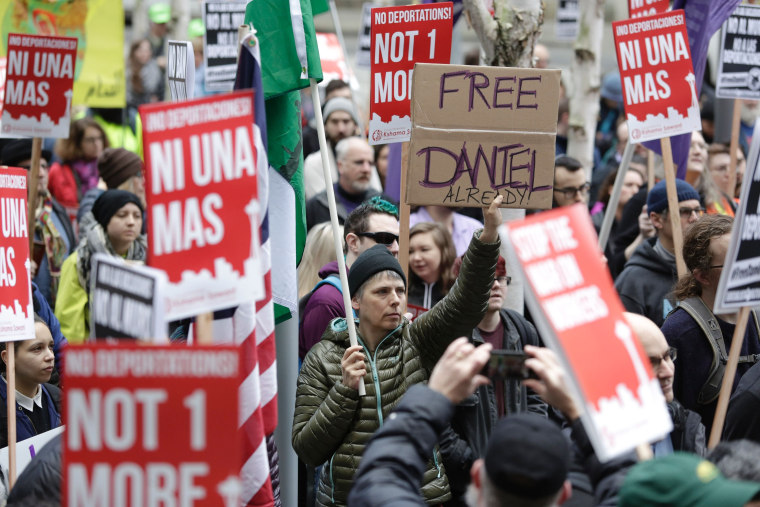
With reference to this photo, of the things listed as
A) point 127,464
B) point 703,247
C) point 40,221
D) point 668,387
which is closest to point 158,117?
point 127,464

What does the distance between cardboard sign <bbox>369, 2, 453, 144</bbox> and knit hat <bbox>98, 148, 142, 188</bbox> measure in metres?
2.90

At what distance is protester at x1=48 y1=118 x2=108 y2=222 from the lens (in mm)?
10352

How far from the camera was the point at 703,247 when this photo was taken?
536cm

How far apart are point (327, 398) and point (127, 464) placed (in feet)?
5.39

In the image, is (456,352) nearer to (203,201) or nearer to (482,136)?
(203,201)

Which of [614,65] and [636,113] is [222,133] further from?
[614,65]

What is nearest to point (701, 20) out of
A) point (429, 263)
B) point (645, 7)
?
point (645, 7)

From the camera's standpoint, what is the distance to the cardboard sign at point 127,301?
326 centimetres

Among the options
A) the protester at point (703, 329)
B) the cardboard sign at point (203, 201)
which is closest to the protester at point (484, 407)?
the protester at point (703, 329)

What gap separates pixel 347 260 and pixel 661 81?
213 centimetres

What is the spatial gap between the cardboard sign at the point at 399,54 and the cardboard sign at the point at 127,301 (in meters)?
3.18

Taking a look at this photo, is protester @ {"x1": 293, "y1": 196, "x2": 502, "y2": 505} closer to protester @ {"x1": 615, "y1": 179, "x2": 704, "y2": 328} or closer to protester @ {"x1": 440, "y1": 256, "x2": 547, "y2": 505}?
protester @ {"x1": 440, "y1": 256, "x2": 547, "y2": 505}

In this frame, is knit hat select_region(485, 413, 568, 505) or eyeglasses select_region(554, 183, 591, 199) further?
eyeglasses select_region(554, 183, 591, 199)

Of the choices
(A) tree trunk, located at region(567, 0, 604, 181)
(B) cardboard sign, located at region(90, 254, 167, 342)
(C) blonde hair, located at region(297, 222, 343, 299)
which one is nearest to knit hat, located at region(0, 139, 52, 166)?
(C) blonde hair, located at region(297, 222, 343, 299)
